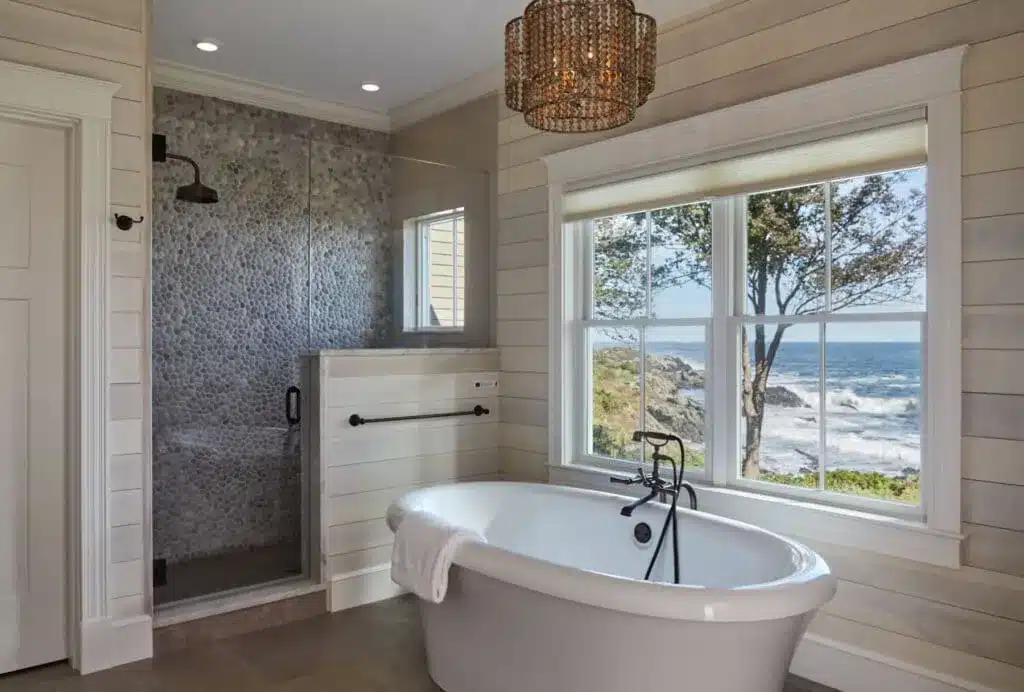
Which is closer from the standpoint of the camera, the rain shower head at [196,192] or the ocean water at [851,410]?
the ocean water at [851,410]

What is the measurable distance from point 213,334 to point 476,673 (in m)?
2.25

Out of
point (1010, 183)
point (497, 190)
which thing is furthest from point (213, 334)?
point (1010, 183)

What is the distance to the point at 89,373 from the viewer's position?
2.84 meters

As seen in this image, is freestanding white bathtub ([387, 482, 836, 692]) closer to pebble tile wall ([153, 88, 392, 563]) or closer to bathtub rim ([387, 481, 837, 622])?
bathtub rim ([387, 481, 837, 622])

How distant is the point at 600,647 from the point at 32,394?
2346mm

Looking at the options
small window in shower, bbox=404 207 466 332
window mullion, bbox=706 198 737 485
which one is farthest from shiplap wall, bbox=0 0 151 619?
window mullion, bbox=706 198 737 485

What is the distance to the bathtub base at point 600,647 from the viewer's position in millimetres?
1984

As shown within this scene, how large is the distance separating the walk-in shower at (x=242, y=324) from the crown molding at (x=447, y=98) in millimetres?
562

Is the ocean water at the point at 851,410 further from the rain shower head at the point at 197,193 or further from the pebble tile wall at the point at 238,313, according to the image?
the rain shower head at the point at 197,193

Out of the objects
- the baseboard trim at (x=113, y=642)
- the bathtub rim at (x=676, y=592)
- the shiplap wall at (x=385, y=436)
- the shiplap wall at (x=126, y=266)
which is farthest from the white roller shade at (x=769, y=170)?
the baseboard trim at (x=113, y=642)

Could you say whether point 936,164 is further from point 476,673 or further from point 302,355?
point 302,355

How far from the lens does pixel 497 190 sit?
4141 mm

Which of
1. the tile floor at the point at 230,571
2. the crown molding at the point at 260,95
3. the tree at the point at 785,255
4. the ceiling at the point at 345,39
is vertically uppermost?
the ceiling at the point at 345,39

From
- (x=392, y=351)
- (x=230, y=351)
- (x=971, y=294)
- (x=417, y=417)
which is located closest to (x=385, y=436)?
(x=417, y=417)
